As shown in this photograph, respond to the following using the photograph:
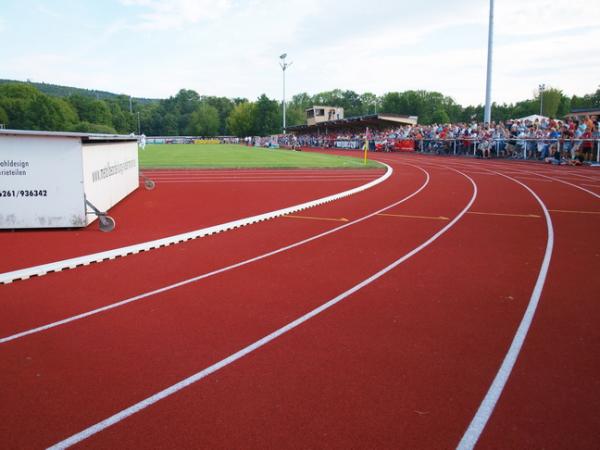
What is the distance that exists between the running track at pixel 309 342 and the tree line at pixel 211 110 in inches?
2949

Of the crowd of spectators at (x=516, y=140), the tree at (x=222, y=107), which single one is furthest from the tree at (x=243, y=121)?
the crowd of spectators at (x=516, y=140)

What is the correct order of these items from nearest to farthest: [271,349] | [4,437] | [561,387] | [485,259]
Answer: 1. [4,437]
2. [561,387]
3. [271,349]
4. [485,259]

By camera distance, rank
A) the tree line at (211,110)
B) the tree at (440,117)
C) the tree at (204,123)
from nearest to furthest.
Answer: the tree line at (211,110) < the tree at (440,117) < the tree at (204,123)

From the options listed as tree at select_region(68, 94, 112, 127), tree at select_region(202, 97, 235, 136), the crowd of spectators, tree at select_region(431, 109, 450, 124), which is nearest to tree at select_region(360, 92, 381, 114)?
tree at select_region(431, 109, 450, 124)

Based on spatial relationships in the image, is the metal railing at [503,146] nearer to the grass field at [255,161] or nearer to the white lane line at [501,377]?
the grass field at [255,161]

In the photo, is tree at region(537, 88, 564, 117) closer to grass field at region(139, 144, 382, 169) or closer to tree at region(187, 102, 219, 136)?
tree at region(187, 102, 219, 136)

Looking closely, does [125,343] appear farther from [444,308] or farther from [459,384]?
[444,308]

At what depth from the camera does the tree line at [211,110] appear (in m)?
105

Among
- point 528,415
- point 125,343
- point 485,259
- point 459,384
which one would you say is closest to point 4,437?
point 125,343

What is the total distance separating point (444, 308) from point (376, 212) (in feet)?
20.6

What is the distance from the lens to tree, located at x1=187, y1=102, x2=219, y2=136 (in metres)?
150

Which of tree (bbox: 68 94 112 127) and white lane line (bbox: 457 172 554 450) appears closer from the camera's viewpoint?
white lane line (bbox: 457 172 554 450)

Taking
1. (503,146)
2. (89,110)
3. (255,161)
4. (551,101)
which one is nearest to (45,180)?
(255,161)

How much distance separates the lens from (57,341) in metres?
4.31
